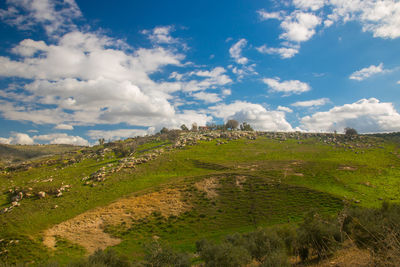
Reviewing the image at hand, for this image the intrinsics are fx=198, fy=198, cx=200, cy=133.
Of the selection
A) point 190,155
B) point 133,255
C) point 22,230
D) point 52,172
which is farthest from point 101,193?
point 190,155

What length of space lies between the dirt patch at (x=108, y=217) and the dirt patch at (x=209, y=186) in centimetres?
910

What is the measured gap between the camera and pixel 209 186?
250 ft

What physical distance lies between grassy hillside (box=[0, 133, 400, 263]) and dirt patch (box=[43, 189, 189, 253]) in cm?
28

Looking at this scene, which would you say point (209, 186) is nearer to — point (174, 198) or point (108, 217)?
point (174, 198)

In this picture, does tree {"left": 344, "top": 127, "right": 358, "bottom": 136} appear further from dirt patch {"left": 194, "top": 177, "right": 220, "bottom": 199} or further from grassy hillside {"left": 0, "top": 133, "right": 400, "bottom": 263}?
dirt patch {"left": 194, "top": 177, "right": 220, "bottom": 199}

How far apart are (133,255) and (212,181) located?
42691 mm

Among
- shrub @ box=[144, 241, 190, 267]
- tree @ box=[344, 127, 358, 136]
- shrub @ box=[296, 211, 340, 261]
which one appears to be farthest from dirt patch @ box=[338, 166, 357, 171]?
tree @ box=[344, 127, 358, 136]

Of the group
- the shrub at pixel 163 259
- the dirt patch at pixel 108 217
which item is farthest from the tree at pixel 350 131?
the shrub at pixel 163 259

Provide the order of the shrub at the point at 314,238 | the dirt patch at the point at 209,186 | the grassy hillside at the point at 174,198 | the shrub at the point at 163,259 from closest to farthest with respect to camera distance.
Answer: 1. the shrub at the point at 163,259
2. the shrub at the point at 314,238
3. the grassy hillside at the point at 174,198
4. the dirt patch at the point at 209,186

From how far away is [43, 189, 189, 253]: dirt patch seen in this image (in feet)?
159

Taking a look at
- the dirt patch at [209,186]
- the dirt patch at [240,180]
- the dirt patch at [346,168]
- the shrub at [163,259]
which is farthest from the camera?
the dirt patch at [346,168]

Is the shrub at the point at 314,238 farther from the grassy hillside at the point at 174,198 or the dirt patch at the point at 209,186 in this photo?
the dirt patch at the point at 209,186

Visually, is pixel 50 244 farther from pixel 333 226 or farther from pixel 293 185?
pixel 293 185

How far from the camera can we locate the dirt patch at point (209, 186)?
71.0m
